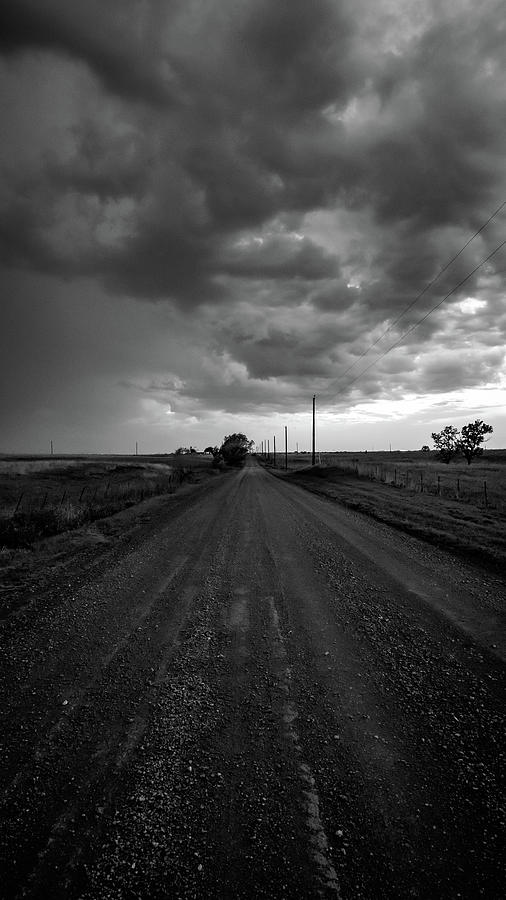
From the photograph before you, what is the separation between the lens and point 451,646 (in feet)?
15.5

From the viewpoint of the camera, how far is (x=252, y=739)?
3.24 meters

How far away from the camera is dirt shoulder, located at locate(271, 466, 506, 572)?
9047 millimetres

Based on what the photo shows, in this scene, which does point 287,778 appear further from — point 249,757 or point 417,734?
point 417,734

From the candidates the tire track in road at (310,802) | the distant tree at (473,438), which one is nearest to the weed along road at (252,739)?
the tire track in road at (310,802)

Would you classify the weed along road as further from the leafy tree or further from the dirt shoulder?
the leafy tree

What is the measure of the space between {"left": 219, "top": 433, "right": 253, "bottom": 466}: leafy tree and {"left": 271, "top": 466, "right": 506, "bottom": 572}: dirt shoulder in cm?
5731

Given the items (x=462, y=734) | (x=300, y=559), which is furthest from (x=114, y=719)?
(x=300, y=559)

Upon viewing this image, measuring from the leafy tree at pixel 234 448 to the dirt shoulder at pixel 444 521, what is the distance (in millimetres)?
57309

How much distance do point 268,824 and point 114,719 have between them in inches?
64.3

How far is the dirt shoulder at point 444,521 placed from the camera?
905cm

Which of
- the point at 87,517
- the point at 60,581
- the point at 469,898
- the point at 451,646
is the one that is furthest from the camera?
the point at 87,517

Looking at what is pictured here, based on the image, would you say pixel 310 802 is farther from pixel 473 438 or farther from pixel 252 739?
pixel 473 438

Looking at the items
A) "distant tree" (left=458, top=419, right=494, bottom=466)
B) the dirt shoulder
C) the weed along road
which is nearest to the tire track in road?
the weed along road

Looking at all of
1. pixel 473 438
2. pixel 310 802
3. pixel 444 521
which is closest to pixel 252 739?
pixel 310 802
